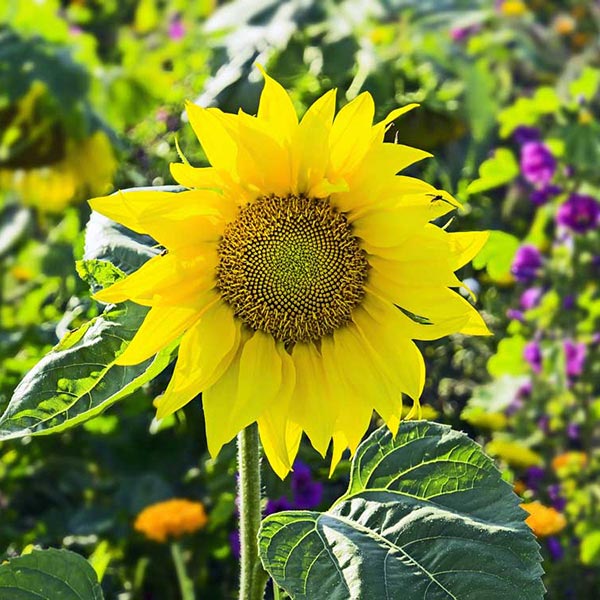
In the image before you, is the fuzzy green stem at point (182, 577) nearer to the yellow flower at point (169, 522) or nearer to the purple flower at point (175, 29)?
the yellow flower at point (169, 522)

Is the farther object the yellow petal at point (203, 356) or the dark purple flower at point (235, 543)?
the dark purple flower at point (235, 543)

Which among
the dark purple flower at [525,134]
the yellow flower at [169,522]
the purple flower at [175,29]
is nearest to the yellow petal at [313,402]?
the yellow flower at [169,522]

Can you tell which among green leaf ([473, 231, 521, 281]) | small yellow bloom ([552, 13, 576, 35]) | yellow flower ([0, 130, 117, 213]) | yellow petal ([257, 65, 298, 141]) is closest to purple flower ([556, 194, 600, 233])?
green leaf ([473, 231, 521, 281])

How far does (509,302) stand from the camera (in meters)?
2.62

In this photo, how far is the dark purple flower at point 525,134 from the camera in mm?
2674

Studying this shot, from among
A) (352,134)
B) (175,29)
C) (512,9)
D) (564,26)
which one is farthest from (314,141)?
(564,26)

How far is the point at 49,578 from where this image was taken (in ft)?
3.14

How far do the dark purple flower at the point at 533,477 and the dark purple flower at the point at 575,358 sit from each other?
21 centimetres

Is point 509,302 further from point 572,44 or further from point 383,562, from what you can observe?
point 572,44

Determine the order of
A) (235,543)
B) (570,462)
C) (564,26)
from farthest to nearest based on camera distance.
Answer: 1. (564,26)
2. (570,462)
3. (235,543)

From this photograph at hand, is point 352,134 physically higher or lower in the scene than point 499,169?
higher

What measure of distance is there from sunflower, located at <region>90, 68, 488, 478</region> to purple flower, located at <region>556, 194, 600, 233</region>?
1354 mm

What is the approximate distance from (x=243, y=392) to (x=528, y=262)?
1.46m

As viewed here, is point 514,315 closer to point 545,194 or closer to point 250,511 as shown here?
point 545,194
